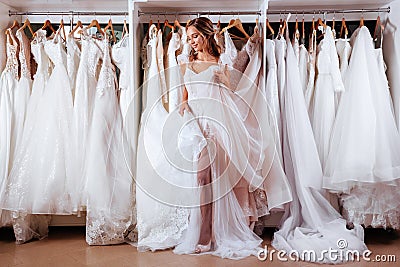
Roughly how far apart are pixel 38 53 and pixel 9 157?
73cm

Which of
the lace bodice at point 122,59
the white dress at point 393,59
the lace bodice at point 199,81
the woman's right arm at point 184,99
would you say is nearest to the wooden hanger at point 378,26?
the white dress at point 393,59

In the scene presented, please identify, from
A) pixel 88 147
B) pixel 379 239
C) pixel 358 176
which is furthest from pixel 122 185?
pixel 379 239

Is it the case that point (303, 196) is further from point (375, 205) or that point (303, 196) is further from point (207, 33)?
point (207, 33)

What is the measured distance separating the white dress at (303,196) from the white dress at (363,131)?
122mm

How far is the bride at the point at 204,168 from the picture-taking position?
9.78 ft

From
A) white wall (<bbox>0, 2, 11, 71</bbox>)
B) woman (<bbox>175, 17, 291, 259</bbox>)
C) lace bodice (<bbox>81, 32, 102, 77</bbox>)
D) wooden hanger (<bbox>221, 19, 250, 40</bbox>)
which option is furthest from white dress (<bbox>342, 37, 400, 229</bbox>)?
white wall (<bbox>0, 2, 11, 71</bbox>)

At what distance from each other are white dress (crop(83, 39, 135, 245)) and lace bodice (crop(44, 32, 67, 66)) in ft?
1.04

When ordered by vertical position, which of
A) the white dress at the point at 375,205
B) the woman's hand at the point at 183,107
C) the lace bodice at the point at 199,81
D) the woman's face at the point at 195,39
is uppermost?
the woman's face at the point at 195,39

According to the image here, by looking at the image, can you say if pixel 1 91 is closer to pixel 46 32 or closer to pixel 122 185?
pixel 46 32

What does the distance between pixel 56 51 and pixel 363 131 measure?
2.10m

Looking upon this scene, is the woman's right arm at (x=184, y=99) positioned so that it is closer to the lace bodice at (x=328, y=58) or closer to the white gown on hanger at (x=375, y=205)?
the lace bodice at (x=328, y=58)

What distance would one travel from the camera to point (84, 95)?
3.18m

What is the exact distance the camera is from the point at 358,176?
2.88 metres

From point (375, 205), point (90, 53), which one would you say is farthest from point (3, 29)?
point (375, 205)
